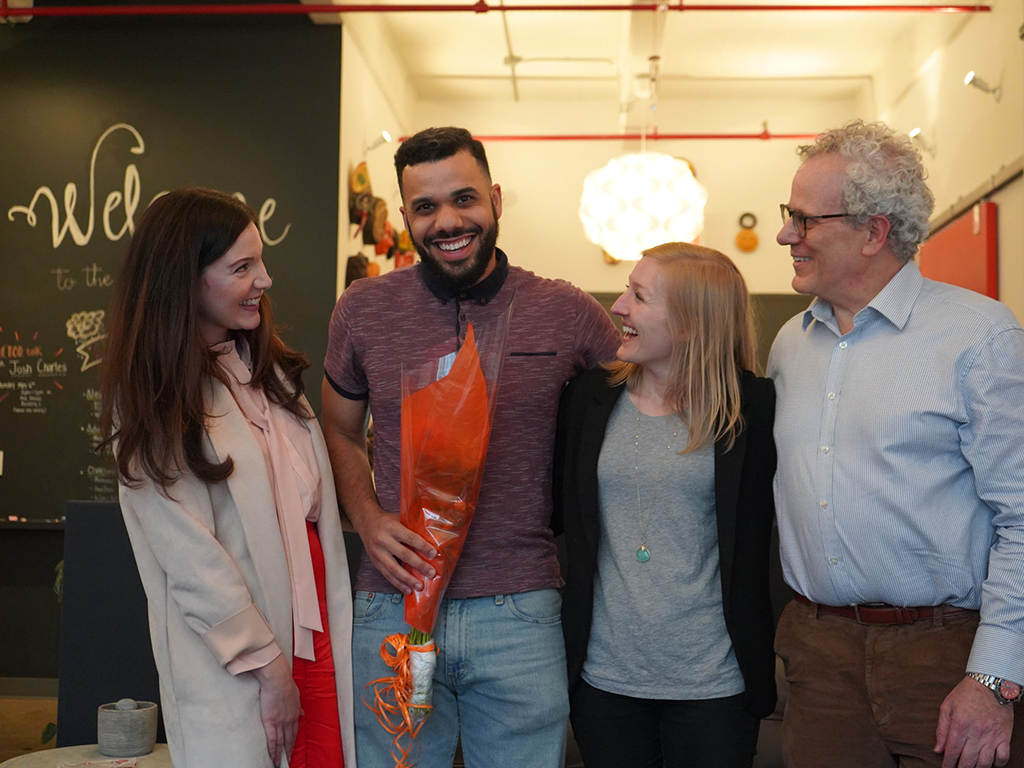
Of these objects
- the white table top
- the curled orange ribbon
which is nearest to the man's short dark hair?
the curled orange ribbon

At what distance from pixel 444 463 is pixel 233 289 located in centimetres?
53

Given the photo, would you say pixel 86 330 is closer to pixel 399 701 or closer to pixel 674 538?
pixel 399 701

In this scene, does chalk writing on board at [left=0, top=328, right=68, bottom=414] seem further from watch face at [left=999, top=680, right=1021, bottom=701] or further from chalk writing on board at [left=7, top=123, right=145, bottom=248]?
watch face at [left=999, top=680, right=1021, bottom=701]

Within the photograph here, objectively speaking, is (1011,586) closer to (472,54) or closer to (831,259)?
(831,259)

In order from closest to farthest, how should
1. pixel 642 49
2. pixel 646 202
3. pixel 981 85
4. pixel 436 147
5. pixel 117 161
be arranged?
pixel 436 147, pixel 981 85, pixel 117 161, pixel 646 202, pixel 642 49

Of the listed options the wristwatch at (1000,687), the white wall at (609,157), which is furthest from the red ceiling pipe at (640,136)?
the wristwatch at (1000,687)

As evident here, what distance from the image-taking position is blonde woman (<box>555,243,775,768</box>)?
6.13 feet

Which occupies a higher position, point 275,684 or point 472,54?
point 472,54

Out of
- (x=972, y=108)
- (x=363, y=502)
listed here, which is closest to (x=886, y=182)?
(x=363, y=502)

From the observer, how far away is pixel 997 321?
5.79 ft

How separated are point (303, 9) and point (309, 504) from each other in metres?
3.83

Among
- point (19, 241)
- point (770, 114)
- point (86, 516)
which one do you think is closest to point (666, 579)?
point (86, 516)

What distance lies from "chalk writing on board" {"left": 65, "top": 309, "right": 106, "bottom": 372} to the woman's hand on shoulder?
3.94 m

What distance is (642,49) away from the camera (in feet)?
20.8
